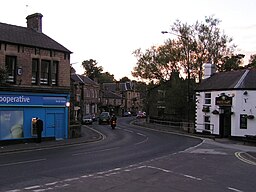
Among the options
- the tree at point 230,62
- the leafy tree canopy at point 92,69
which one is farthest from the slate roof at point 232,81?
the leafy tree canopy at point 92,69

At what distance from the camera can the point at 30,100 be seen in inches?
1095

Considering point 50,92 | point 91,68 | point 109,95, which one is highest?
point 91,68

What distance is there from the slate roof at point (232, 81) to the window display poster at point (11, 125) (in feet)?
72.5

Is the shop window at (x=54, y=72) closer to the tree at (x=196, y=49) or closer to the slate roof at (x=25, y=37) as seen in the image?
the slate roof at (x=25, y=37)

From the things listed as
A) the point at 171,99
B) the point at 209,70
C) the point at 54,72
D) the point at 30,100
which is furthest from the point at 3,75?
the point at 171,99

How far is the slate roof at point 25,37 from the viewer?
2820 cm

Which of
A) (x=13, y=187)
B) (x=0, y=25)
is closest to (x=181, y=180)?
(x=13, y=187)

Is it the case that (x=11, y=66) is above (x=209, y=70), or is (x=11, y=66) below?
below

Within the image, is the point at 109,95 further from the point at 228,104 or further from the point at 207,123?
the point at 228,104

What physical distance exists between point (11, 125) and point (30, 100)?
2370mm

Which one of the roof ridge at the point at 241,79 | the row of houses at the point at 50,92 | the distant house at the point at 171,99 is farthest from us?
the distant house at the point at 171,99

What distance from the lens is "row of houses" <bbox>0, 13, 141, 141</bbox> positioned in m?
26.5

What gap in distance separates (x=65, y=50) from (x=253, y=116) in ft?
62.9

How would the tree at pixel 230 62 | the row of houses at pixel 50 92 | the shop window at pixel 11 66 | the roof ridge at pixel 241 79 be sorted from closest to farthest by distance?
the row of houses at pixel 50 92 → the shop window at pixel 11 66 → the roof ridge at pixel 241 79 → the tree at pixel 230 62
